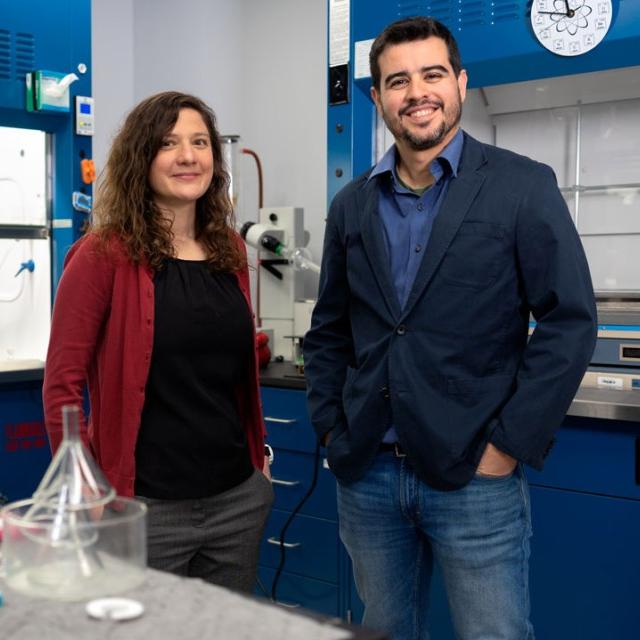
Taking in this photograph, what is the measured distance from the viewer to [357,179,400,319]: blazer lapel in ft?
4.99

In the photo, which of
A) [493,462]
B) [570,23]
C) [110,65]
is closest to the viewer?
[493,462]

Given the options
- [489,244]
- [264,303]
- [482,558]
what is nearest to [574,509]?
[482,558]

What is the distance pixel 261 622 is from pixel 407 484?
751 mm

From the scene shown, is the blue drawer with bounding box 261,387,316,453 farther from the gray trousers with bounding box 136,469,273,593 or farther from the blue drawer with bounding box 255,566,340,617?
the gray trousers with bounding box 136,469,273,593

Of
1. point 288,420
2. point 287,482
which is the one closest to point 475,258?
point 288,420

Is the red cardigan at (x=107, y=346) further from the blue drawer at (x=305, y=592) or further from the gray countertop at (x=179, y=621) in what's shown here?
the blue drawer at (x=305, y=592)

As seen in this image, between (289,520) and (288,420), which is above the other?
(288,420)

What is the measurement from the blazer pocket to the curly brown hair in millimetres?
438

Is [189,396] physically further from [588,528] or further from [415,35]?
[588,528]

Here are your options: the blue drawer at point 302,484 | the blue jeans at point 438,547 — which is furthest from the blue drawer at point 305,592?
the blue jeans at point 438,547

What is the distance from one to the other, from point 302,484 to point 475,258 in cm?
138

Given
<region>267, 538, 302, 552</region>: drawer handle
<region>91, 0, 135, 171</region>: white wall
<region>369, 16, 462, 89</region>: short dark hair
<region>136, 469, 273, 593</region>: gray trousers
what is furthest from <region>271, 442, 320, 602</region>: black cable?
<region>91, 0, 135, 171</region>: white wall

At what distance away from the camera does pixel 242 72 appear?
154 inches

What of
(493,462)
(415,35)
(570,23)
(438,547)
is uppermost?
(570,23)
